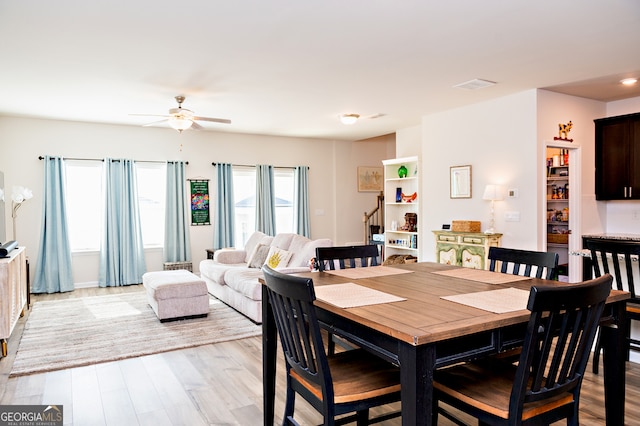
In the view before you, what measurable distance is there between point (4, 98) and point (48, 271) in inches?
104

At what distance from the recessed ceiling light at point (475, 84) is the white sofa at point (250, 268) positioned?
236 centimetres

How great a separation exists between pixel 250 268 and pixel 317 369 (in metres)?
4.25

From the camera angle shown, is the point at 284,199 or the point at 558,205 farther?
the point at 284,199

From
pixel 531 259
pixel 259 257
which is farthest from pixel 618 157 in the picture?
pixel 259 257

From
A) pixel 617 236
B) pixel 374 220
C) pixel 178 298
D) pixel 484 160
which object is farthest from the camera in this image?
pixel 374 220

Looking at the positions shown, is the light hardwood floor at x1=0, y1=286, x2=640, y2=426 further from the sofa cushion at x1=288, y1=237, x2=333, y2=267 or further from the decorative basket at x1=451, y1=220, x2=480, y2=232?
the decorative basket at x1=451, y1=220, x2=480, y2=232

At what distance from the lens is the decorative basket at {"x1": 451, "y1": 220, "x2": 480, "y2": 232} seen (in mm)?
5883

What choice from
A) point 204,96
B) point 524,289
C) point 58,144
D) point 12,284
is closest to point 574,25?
point 524,289

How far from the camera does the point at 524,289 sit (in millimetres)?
2182

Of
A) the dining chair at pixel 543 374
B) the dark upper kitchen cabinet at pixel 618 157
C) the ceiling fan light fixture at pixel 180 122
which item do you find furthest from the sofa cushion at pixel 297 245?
the dark upper kitchen cabinet at pixel 618 157

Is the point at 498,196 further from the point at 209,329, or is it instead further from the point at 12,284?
the point at 12,284

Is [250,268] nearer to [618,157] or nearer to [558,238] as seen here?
[558,238]

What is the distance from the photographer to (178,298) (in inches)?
194

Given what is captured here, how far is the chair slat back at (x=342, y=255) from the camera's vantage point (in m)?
3.03
